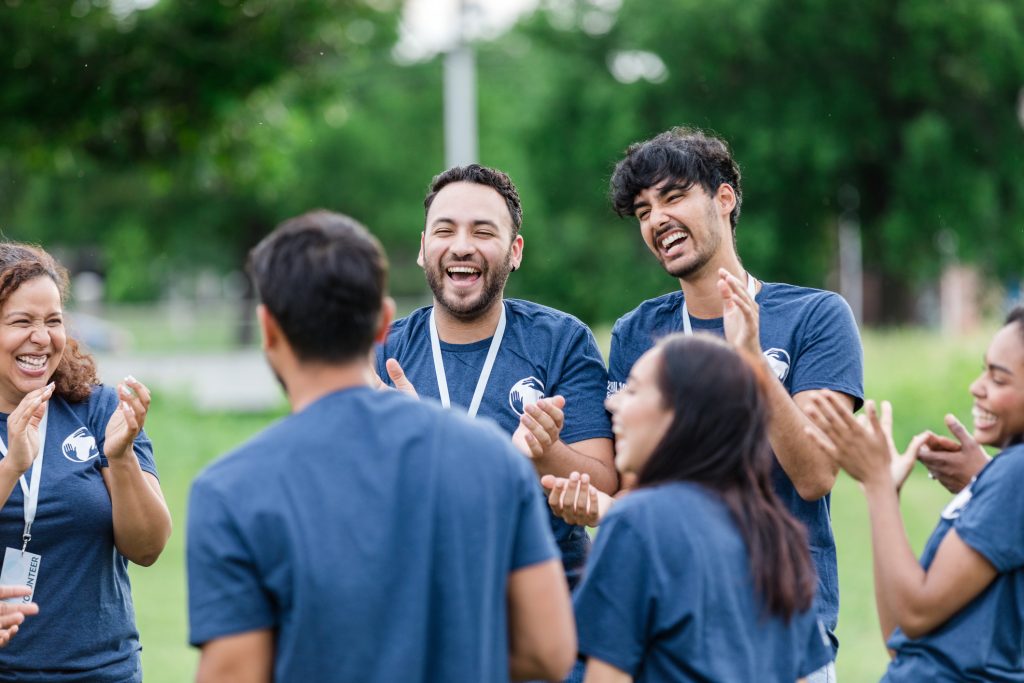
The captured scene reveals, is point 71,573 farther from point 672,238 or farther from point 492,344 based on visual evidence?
point 672,238

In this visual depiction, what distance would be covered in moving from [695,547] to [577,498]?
0.66 metres

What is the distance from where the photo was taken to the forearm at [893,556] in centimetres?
310

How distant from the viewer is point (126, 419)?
3541mm

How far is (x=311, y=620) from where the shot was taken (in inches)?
93.5

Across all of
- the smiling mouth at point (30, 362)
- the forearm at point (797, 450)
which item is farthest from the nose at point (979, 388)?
the smiling mouth at point (30, 362)

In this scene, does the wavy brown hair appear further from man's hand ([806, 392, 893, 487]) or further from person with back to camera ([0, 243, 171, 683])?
man's hand ([806, 392, 893, 487])

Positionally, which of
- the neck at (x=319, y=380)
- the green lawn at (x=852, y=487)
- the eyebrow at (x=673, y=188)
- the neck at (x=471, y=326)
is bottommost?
the green lawn at (x=852, y=487)

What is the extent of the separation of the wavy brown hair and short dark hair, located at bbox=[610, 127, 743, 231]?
6.42 ft

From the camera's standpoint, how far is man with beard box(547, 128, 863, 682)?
3.68 m

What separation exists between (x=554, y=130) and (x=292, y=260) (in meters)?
24.9

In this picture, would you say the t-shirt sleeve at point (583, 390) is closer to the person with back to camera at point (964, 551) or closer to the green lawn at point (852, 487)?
the person with back to camera at point (964, 551)

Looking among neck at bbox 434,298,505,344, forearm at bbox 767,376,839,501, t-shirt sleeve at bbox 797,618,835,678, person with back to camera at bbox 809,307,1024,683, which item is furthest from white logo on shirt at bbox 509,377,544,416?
t-shirt sleeve at bbox 797,618,835,678

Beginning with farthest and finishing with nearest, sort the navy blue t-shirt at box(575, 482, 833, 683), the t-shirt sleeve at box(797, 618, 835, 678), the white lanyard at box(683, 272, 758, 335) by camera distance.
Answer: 1. the white lanyard at box(683, 272, 758, 335)
2. the t-shirt sleeve at box(797, 618, 835, 678)
3. the navy blue t-shirt at box(575, 482, 833, 683)

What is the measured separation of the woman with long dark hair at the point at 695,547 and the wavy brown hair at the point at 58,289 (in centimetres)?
201
